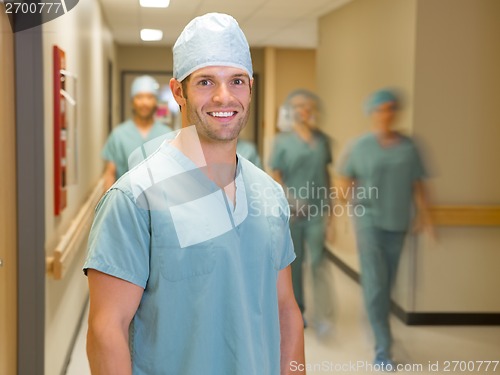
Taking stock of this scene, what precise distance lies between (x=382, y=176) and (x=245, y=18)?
497 millimetres

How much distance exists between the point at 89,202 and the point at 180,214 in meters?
0.69

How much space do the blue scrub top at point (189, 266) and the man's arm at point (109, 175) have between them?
0.48 meters

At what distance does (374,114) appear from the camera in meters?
1.66

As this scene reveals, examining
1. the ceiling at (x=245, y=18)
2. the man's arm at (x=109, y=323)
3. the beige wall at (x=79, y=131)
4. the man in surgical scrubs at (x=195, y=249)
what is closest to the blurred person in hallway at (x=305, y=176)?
the ceiling at (x=245, y=18)

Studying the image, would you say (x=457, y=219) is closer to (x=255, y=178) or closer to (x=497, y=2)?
(x=497, y=2)

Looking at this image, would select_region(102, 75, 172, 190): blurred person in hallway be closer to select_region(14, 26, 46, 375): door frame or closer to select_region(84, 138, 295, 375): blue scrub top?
select_region(14, 26, 46, 375): door frame

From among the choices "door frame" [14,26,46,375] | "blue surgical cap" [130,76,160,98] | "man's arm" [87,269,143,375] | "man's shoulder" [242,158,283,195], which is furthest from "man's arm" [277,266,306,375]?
"door frame" [14,26,46,375]

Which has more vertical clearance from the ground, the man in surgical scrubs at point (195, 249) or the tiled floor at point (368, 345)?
the man in surgical scrubs at point (195, 249)

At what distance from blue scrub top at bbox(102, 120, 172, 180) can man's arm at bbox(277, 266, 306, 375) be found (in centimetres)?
54

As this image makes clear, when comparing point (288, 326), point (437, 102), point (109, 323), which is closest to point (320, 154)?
point (437, 102)

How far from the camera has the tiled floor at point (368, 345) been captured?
5.67 feet

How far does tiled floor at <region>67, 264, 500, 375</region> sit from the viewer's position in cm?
173

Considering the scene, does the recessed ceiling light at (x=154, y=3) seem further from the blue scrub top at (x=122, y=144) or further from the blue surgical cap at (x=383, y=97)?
the blue surgical cap at (x=383, y=97)

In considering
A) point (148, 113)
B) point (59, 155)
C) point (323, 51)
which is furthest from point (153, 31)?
point (59, 155)
